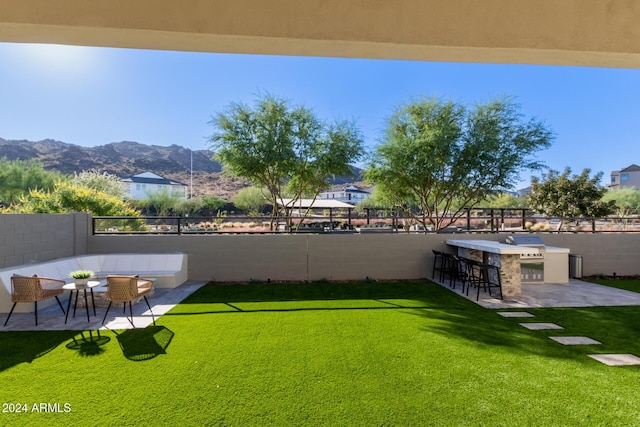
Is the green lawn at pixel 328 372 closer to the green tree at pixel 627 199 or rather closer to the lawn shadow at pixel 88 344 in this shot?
the lawn shadow at pixel 88 344

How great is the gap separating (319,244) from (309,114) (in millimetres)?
3826

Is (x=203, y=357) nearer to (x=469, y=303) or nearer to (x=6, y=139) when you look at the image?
(x=469, y=303)

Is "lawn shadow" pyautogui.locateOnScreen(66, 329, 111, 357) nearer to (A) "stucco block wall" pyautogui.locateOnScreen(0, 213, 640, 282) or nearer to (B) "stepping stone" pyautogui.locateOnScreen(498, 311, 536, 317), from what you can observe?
(A) "stucco block wall" pyautogui.locateOnScreen(0, 213, 640, 282)

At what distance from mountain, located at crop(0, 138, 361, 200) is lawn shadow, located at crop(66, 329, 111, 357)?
3741 cm

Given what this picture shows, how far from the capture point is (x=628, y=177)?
43.2 m

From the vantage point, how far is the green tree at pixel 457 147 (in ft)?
28.1

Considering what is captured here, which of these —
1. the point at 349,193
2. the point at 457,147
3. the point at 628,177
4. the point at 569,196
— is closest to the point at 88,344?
the point at 457,147

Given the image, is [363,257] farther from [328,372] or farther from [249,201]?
[249,201]

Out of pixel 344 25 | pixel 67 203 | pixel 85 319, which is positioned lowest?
pixel 85 319

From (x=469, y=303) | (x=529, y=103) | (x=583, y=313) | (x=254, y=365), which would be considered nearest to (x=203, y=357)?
(x=254, y=365)

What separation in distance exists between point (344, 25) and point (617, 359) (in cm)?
432

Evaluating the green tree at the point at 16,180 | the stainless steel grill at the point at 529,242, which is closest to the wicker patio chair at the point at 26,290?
the stainless steel grill at the point at 529,242

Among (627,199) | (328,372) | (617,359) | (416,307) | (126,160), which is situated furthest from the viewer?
(126,160)

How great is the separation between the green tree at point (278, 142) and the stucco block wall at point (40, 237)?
3.74 meters
